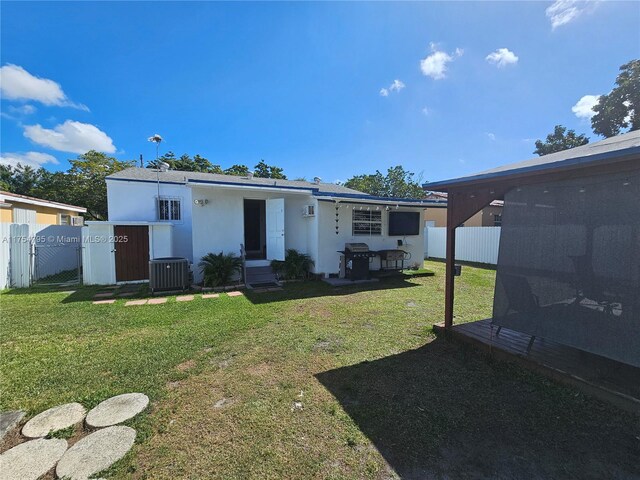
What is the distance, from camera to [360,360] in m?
3.65

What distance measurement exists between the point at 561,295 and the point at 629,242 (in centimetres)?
83

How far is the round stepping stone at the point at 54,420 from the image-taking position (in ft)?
7.55

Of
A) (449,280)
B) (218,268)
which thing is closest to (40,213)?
(218,268)

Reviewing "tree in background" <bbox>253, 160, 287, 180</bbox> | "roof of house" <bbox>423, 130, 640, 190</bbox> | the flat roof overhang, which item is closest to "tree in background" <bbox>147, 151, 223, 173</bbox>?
"tree in background" <bbox>253, 160, 287, 180</bbox>

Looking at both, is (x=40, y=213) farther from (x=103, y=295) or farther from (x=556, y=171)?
(x=556, y=171)

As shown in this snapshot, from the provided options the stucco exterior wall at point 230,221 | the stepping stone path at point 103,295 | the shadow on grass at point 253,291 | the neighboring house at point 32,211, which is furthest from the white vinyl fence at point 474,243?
the neighboring house at point 32,211

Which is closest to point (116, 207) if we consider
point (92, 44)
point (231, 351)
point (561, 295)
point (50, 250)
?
point (50, 250)

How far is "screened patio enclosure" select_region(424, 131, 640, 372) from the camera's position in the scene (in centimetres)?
267

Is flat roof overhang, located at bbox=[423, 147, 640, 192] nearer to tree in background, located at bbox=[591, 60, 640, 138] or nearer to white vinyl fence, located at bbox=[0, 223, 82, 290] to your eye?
white vinyl fence, located at bbox=[0, 223, 82, 290]

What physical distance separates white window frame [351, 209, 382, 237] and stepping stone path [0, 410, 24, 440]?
855 centimetres

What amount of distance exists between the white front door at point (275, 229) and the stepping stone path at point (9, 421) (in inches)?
270

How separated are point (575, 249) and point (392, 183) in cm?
2901

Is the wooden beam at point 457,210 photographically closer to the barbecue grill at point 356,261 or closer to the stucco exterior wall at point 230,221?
the barbecue grill at point 356,261

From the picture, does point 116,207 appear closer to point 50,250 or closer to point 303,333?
point 50,250
